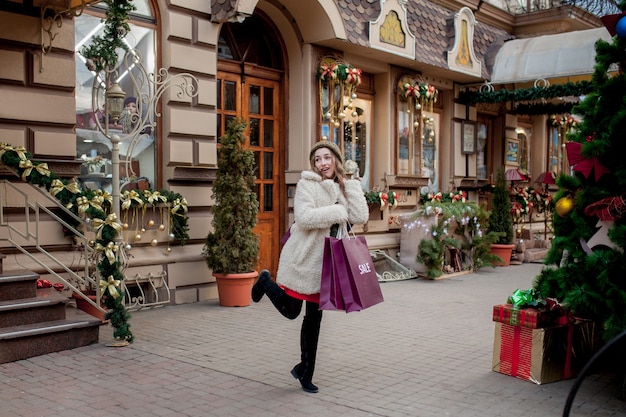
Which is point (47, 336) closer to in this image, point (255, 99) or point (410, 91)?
point (255, 99)

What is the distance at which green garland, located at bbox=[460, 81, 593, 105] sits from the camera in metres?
13.0

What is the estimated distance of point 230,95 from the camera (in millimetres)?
10344

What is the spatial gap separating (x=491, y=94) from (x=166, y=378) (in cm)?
1106

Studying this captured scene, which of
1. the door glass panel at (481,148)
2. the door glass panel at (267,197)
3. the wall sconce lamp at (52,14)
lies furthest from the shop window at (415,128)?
the wall sconce lamp at (52,14)

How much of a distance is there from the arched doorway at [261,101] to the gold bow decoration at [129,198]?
7.05 feet

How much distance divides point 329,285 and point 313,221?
1.67 ft

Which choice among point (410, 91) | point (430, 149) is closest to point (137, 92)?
point (410, 91)

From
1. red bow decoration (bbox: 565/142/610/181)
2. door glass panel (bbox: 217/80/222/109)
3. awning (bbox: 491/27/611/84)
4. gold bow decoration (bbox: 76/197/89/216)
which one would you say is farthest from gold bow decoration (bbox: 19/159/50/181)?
awning (bbox: 491/27/611/84)

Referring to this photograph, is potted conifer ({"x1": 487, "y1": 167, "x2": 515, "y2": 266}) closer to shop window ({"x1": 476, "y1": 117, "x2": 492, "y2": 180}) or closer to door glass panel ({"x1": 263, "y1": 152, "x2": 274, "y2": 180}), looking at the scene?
shop window ({"x1": 476, "y1": 117, "x2": 492, "y2": 180})

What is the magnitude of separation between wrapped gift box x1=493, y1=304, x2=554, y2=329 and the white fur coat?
1.49 m

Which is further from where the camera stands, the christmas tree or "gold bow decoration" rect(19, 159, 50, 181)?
"gold bow decoration" rect(19, 159, 50, 181)

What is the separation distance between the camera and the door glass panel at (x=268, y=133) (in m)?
11.0

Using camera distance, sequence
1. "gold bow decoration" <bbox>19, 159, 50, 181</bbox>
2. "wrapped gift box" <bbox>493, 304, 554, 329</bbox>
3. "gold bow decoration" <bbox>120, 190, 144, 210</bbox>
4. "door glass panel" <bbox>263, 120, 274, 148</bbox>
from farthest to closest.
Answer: "door glass panel" <bbox>263, 120, 274, 148</bbox>, "gold bow decoration" <bbox>120, 190, 144, 210</bbox>, "gold bow decoration" <bbox>19, 159, 50, 181</bbox>, "wrapped gift box" <bbox>493, 304, 554, 329</bbox>

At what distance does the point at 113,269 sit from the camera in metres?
6.75
